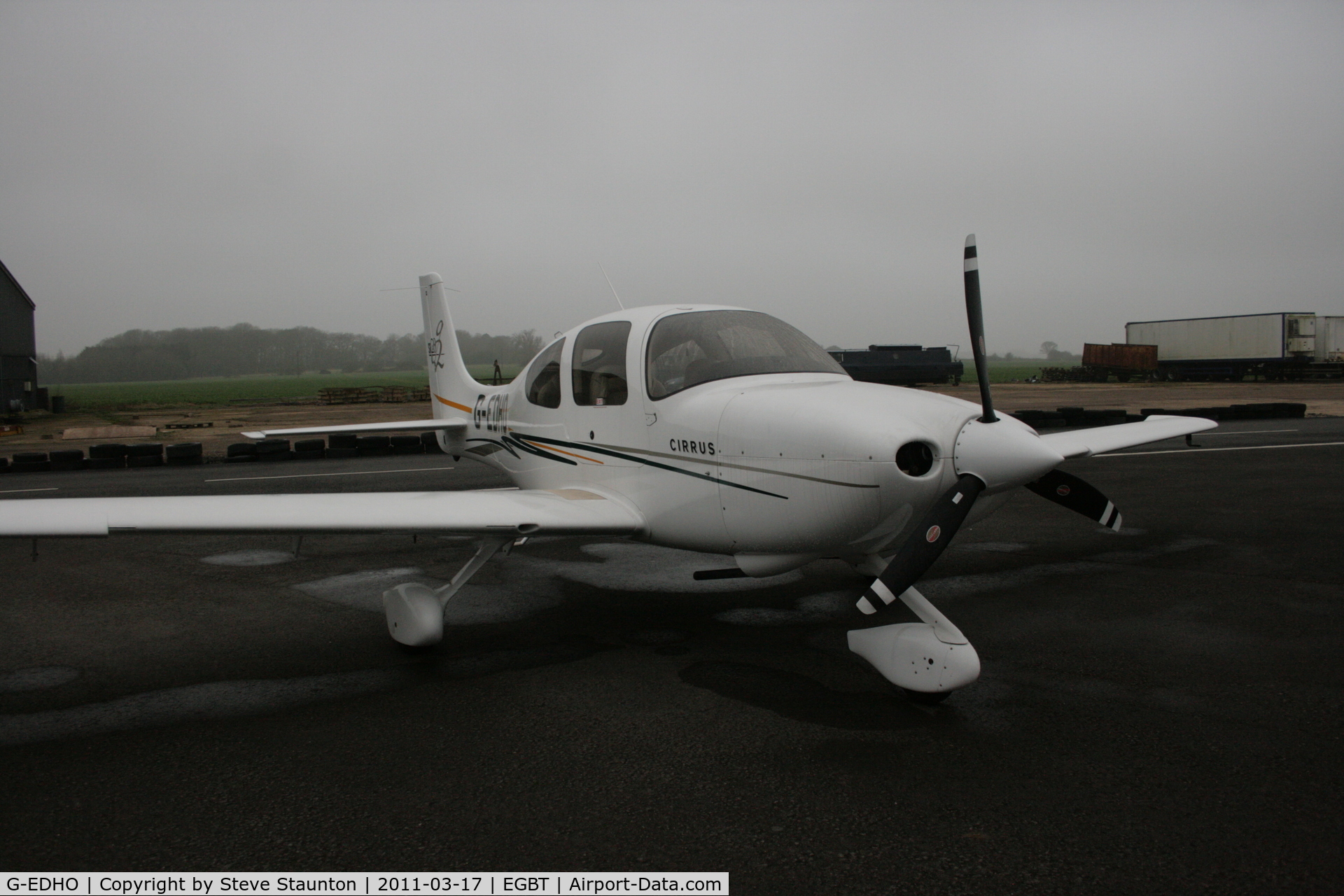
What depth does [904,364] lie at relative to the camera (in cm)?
4981

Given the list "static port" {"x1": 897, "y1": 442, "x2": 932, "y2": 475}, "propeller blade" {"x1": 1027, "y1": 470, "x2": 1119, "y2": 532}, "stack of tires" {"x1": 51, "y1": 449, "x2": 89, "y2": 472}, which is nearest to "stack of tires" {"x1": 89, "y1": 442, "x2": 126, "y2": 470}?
"stack of tires" {"x1": 51, "y1": 449, "x2": 89, "y2": 472}

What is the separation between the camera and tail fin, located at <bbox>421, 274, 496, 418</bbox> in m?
9.38

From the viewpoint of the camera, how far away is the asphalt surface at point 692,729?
10.2 feet

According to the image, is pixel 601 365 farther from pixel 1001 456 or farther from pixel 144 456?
pixel 144 456

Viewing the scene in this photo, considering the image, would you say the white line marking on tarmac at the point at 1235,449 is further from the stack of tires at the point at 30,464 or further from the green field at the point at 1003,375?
the stack of tires at the point at 30,464

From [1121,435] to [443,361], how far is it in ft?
24.4

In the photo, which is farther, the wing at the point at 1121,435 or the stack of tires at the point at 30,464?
the stack of tires at the point at 30,464

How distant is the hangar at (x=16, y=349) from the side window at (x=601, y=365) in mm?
39418

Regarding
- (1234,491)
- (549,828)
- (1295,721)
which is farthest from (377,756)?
(1234,491)

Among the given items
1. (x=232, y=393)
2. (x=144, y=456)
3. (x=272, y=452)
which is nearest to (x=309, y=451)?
(x=272, y=452)

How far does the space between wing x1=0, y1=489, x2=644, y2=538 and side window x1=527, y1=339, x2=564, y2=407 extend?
98cm

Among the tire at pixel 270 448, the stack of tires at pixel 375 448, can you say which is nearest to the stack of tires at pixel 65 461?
the tire at pixel 270 448

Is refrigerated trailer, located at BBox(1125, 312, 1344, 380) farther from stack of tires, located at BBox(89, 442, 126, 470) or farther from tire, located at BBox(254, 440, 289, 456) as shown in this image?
stack of tires, located at BBox(89, 442, 126, 470)

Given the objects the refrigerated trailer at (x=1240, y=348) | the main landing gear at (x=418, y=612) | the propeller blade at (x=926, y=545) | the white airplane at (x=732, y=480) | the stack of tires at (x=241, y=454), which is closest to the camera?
the propeller blade at (x=926, y=545)
